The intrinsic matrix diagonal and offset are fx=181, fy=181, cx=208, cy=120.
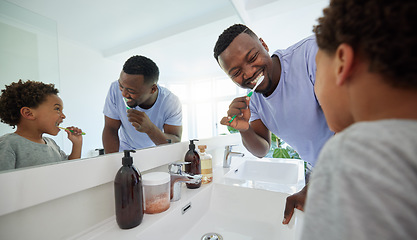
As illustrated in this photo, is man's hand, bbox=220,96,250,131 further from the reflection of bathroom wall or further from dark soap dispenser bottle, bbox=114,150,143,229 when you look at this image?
the reflection of bathroom wall

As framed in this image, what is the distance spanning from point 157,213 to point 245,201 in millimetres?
381

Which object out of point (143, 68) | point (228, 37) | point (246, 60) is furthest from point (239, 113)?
point (143, 68)

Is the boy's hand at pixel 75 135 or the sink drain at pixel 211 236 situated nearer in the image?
the boy's hand at pixel 75 135

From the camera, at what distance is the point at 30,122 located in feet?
1.51

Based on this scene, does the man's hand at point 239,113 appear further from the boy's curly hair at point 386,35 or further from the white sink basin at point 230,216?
the boy's curly hair at point 386,35

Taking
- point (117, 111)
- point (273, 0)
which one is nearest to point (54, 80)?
point (117, 111)

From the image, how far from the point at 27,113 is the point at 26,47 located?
16cm

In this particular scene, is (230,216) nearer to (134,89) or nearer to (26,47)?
(134,89)

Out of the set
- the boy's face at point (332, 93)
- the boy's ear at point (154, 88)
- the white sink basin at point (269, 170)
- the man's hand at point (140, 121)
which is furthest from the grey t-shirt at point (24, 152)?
the white sink basin at point (269, 170)

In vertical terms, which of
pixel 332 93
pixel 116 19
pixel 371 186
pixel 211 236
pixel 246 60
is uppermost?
pixel 116 19

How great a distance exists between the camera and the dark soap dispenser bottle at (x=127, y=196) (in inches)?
19.4

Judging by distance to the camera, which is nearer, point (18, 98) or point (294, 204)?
point (18, 98)

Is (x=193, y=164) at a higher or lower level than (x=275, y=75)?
lower

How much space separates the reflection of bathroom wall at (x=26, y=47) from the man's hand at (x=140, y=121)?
0.85 ft
